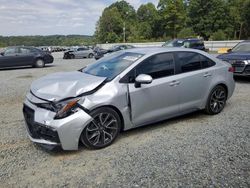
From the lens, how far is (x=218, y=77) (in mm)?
5633

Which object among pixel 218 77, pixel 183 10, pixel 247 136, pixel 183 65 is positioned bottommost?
pixel 247 136

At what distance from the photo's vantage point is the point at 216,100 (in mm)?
5723

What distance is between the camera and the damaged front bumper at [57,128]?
368cm

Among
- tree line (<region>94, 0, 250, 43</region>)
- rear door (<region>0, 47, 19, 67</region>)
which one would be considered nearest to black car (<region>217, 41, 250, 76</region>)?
rear door (<region>0, 47, 19, 67</region>)

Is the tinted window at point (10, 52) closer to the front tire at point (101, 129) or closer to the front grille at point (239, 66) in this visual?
the front grille at point (239, 66)

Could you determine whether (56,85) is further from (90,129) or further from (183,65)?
(183,65)

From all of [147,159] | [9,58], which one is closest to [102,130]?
[147,159]

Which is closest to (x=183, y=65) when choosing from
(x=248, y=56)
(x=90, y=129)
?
(x=90, y=129)

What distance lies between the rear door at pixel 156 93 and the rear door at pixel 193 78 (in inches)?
7.2

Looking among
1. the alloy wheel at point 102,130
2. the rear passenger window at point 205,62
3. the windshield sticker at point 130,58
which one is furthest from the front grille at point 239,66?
the alloy wheel at point 102,130

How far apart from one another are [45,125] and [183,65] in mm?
2821

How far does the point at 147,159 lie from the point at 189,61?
7.89 ft

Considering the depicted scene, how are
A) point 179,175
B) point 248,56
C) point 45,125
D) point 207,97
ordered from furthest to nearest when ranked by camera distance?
point 248,56
point 207,97
point 45,125
point 179,175

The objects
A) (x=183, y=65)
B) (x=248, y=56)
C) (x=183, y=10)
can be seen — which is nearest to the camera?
(x=183, y=65)
